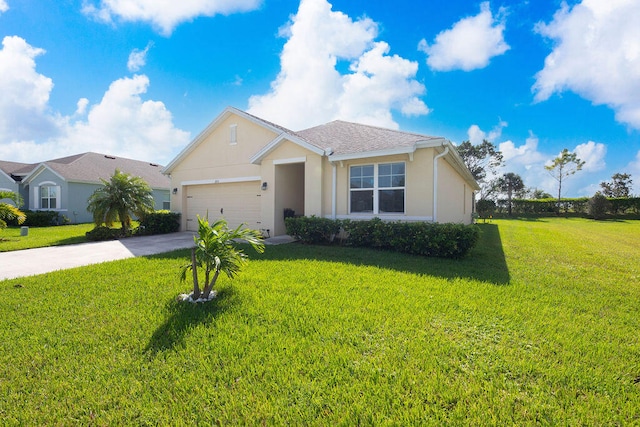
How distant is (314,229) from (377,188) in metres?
2.74

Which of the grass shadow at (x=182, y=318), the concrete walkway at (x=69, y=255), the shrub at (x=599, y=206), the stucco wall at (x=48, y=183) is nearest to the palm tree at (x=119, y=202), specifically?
the concrete walkway at (x=69, y=255)

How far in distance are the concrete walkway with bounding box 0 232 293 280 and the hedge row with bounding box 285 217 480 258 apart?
1496mm

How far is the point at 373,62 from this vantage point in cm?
1220

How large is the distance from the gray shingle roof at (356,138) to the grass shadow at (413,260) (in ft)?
12.0

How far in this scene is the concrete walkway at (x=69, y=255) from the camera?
7.04m

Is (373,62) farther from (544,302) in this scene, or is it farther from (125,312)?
(125,312)

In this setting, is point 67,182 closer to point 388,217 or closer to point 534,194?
point 388,217

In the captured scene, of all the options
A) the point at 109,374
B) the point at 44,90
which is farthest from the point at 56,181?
the point at 109,374

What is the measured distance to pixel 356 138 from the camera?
38.7ft

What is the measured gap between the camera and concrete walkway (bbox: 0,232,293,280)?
7.04 m

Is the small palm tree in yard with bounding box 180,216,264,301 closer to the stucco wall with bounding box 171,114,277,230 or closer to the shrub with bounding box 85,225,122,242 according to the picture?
the stucco wall with bounding box 171,114,277,230

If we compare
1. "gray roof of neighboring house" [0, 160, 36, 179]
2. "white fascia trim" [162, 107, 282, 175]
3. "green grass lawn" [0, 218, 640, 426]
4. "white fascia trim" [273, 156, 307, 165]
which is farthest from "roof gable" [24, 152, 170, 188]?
"green grass lawn" [0, 218, 640, 426]

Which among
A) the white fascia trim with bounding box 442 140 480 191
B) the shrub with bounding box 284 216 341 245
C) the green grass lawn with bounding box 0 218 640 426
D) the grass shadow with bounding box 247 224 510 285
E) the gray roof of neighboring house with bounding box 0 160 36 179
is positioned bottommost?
the green grass lawn with bounding box 0 218 640 426

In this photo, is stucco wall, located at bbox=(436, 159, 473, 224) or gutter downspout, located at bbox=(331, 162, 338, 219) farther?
stucco wall, located at bbox=(436, 159, 473, 224)
